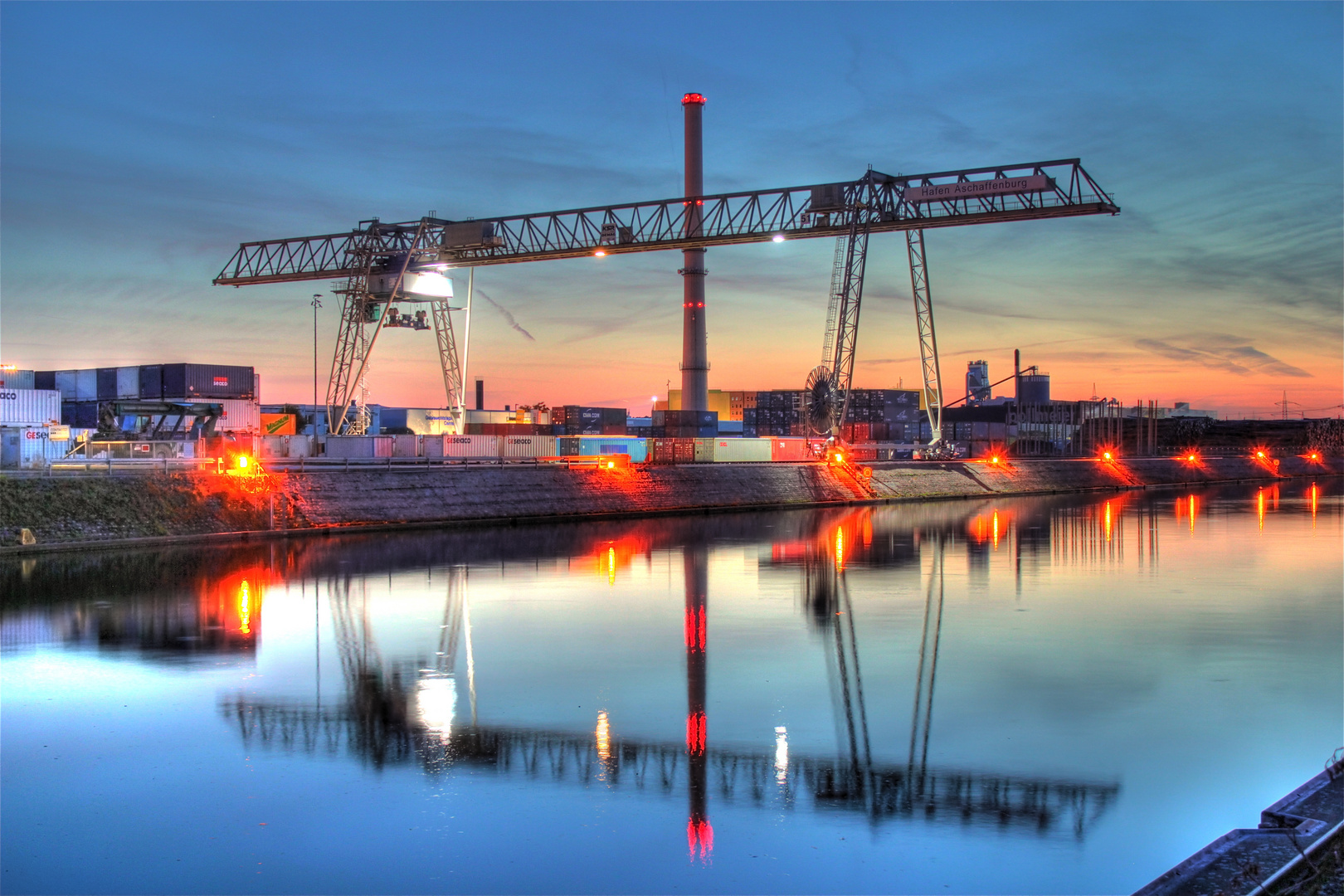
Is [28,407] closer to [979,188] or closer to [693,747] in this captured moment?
[979,188]

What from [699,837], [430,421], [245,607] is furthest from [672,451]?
[699,837]

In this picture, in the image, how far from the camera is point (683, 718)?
44.1ft

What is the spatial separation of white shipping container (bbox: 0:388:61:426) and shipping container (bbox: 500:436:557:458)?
753 inches

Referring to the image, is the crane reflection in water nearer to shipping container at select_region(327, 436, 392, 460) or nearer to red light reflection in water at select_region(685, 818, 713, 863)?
red light reflection in water at select_region(685, 818, 713, 863)

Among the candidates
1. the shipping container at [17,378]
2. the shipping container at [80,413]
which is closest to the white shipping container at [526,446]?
the shipping container at [80,413]

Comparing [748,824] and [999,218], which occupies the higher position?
[999,218]

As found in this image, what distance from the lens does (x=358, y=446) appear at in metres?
47.7

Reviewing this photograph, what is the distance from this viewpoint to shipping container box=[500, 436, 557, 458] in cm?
5162

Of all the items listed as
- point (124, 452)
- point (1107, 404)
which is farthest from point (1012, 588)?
point (1107, 404)

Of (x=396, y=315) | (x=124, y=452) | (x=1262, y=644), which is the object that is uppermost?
(x=396, y=315)

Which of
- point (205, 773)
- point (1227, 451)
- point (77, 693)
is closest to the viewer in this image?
point (205, 773)

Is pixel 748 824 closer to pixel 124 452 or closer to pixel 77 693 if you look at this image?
pixel 77 693

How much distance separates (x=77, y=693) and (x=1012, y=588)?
19.6 m

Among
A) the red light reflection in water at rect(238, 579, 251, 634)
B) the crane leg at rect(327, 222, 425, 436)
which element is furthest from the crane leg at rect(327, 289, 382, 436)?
the red light reflection in water at rect(238, 579, 251, 634)
